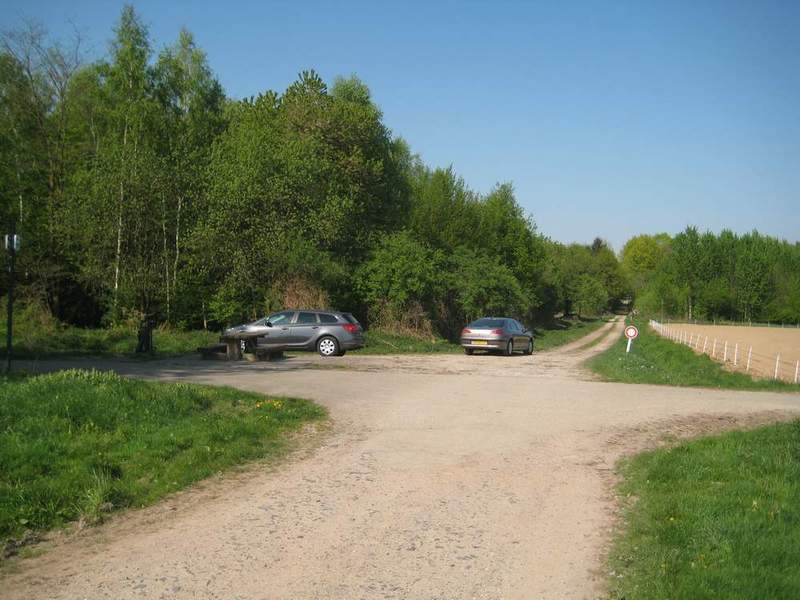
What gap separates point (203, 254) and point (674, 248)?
99.4 m

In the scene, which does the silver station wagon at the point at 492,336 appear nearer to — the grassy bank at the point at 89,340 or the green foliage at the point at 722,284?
the grassy bank at the point at 89,340

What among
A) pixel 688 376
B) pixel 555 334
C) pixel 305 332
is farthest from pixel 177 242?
pixel 555 334

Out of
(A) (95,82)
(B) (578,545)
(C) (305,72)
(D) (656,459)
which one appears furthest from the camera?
(C) (305,72)

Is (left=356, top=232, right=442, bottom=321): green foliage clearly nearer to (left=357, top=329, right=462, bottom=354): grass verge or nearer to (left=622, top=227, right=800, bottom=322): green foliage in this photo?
(left=357, top=329, right=462, bottom=354): grass verge

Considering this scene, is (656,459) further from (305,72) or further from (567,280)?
(567,280)

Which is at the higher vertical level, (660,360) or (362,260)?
(362,260)

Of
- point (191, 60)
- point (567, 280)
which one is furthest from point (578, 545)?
point (567, 280)

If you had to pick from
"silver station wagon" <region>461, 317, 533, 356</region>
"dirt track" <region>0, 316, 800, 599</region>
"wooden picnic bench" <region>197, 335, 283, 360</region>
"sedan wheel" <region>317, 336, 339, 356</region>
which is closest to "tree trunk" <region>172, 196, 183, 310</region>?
"wooden picnic bench" <region>197, 335, 283, 360</region>

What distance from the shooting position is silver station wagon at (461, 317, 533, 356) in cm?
2708

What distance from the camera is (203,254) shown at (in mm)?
29328

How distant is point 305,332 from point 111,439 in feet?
53.4

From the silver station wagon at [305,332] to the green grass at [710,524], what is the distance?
16302 mm

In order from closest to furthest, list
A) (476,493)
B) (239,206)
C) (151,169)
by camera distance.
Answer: (476,493) < (151,169) < (239,206)

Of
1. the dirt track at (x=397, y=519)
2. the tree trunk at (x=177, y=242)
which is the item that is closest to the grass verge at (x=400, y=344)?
the tree trunk at (x=177, y=242)
